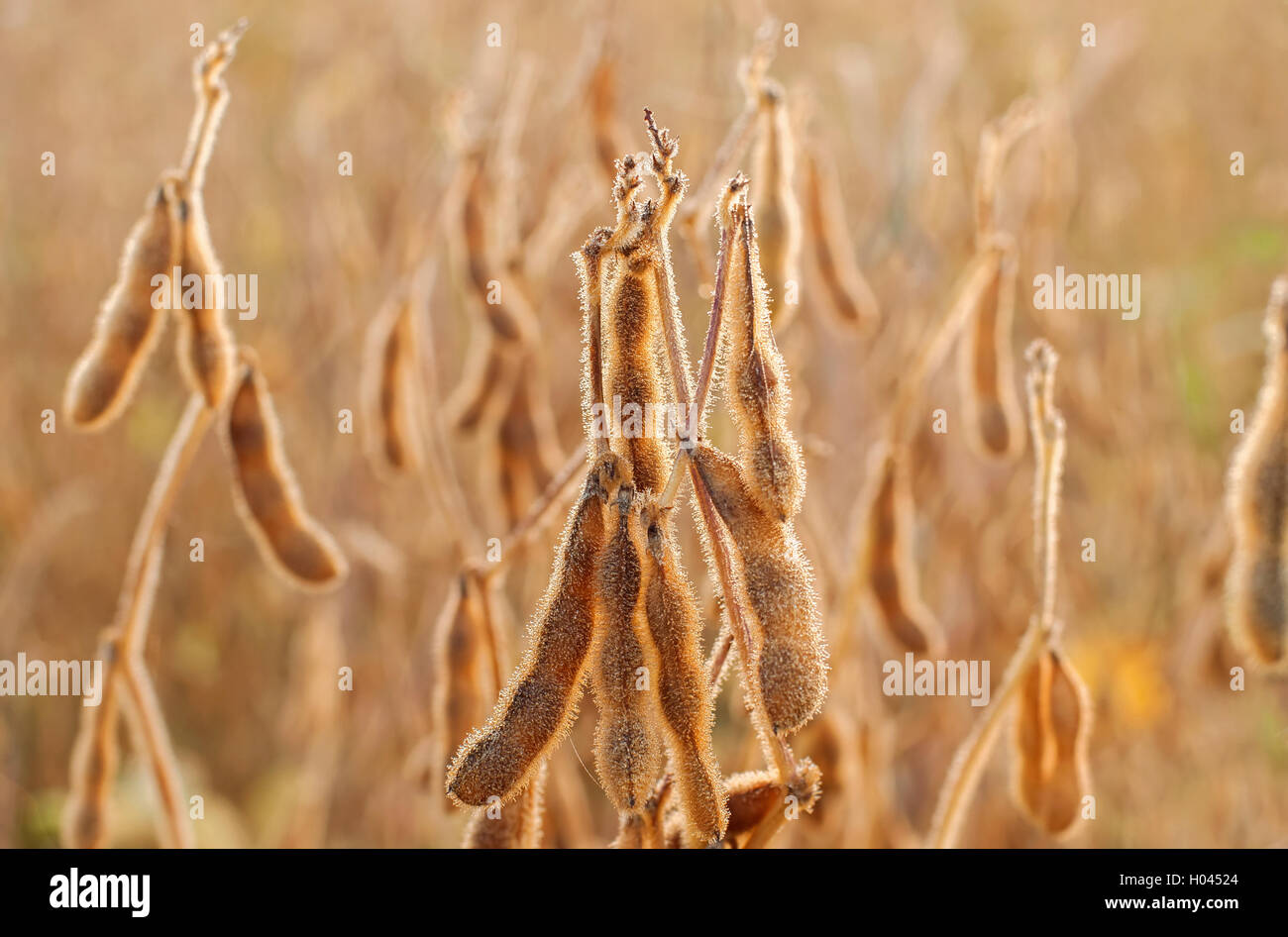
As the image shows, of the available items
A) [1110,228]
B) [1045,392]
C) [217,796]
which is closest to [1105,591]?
[1110,228]

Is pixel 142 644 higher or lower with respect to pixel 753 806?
higher

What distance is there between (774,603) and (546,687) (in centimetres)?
25

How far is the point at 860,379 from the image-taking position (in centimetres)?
323

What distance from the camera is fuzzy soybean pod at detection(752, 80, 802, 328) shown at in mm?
1778

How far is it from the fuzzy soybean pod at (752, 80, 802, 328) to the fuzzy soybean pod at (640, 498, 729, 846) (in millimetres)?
765

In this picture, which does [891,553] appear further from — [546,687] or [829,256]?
[546,687]

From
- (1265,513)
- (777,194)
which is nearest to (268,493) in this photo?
(777,194)

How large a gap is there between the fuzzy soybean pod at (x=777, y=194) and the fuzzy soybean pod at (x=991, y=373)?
0.51 m

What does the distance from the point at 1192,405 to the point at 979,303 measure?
1.79 m

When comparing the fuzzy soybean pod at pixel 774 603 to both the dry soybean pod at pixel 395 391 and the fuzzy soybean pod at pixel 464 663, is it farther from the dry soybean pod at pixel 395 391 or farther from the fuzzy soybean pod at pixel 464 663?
the dry soybean pod at pixel 395 391

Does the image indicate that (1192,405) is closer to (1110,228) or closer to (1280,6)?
(1110,228)

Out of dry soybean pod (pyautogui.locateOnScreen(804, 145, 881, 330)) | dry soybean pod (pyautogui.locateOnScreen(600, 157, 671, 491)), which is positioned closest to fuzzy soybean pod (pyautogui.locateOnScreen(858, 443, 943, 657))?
dry soybean pod (pyautogui.locateOnScreen(804, 145, 881, 330))

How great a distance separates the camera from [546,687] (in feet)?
3.84

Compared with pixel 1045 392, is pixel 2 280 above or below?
above
